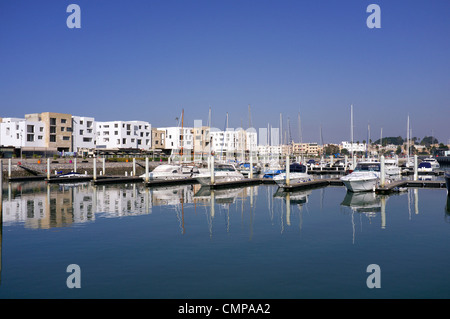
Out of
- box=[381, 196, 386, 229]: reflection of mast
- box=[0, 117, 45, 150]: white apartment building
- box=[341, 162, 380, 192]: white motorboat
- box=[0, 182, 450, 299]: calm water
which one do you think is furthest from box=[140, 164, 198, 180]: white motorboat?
box=[0, 117, 45, 150]: white apartment building

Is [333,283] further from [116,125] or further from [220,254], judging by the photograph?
[116,125]

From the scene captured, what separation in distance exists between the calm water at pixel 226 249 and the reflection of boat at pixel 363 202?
0.48ft

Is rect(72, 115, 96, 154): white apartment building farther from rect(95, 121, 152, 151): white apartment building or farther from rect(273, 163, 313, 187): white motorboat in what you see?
rect(273, 163, 313, 187): white motorboat

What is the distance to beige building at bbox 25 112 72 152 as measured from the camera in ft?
351

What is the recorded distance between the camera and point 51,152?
10588 centimetres

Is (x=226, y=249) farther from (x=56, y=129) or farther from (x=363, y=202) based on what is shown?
(x=56, y=129)

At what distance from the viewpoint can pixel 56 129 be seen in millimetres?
108250

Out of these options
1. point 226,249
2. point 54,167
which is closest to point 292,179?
point 226,249

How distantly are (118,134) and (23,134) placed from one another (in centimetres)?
3047

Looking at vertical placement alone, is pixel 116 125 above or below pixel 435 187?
above

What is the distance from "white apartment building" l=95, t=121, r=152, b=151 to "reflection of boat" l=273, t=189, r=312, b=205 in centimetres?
9086
